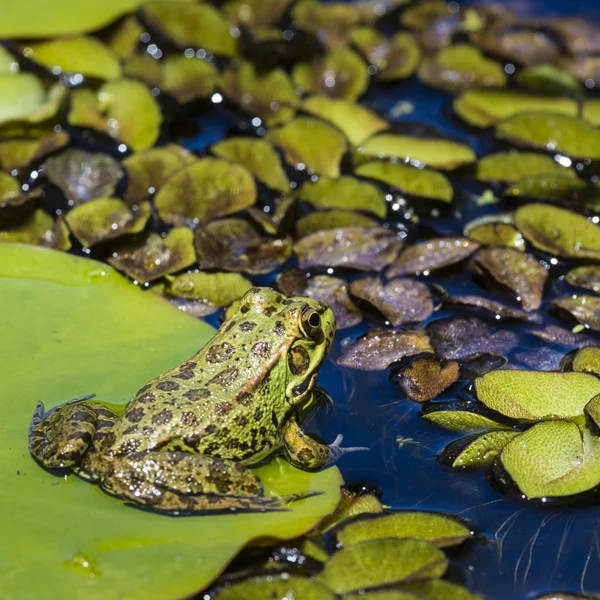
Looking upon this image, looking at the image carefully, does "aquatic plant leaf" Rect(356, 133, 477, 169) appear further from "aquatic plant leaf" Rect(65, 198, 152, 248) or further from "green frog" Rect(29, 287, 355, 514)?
"green frog" Rect(29, 287, 355, 514)

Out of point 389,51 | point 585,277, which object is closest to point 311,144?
point 389,51

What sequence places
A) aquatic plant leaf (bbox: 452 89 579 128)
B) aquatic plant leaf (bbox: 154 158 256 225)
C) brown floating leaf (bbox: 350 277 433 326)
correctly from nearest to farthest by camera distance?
brown floating leaf (bbox: 350 277 433 326) → aquatic plant leaf (bbox: 154 158 256 225) → aquatic plant leaf (bbox: 452 89 579 128)

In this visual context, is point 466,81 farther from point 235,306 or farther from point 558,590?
point 558,590

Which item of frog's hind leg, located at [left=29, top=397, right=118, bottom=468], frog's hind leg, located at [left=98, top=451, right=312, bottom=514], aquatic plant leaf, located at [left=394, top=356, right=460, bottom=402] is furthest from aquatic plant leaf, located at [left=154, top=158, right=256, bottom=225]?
frog's hind leg, located at [left=98, top=451, right=312, bottom=514]

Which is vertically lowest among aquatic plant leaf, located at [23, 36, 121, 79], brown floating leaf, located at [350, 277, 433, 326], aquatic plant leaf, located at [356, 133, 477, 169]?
brown floating leaf, located at [350, 277, 433, 326]

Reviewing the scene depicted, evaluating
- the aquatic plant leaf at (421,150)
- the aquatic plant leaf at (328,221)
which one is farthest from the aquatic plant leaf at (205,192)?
the aquatic plant leaf at (421,150)

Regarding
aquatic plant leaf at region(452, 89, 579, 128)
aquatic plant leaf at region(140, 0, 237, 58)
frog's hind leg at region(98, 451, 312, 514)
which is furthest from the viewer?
aquatic plant leaf at region(140, 0, 237, 58)

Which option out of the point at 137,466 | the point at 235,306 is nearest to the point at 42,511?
the point at 137,466

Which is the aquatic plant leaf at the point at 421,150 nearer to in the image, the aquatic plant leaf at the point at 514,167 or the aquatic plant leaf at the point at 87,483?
the aquatic plant leaf at the point at 514,167
